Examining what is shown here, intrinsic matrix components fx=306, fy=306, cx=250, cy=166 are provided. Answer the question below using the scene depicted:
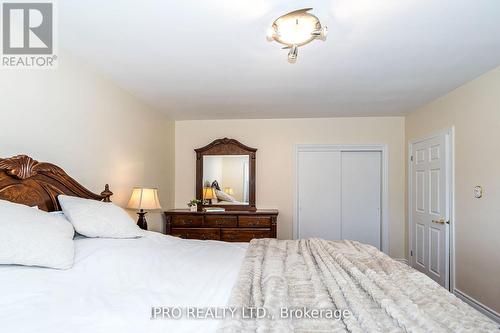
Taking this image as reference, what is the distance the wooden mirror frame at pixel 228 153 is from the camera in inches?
186

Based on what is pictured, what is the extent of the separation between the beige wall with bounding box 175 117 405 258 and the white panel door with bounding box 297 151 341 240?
173 mm

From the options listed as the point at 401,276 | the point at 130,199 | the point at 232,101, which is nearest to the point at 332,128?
the point at 232,101

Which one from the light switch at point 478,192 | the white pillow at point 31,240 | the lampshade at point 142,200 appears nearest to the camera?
the white pillow at point 31,240

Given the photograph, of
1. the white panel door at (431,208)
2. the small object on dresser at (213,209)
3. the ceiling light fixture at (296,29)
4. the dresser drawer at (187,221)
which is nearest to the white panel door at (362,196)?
the white panel door at (431,208)

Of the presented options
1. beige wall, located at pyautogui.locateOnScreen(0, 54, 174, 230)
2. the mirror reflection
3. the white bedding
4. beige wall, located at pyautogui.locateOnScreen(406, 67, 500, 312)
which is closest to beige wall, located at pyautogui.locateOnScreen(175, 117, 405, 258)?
the mirror reflection

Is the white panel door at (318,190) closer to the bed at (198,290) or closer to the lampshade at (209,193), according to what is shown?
the lampshade at (209,193)

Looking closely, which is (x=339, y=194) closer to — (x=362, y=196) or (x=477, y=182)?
(x=362, y=196)

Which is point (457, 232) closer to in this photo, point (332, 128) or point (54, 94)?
point (332, 128)

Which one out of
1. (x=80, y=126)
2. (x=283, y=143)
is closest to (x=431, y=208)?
(x=283, y=143)

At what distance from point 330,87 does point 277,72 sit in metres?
0.73

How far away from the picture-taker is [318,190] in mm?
4754

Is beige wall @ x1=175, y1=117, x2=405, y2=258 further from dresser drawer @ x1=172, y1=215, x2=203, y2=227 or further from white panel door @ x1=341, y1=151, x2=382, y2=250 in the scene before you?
dresser drawer @ x1=172, y1=215, x2=203, y2=227

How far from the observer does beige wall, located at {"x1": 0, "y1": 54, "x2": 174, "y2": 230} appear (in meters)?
1.94

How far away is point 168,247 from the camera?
2049mm
